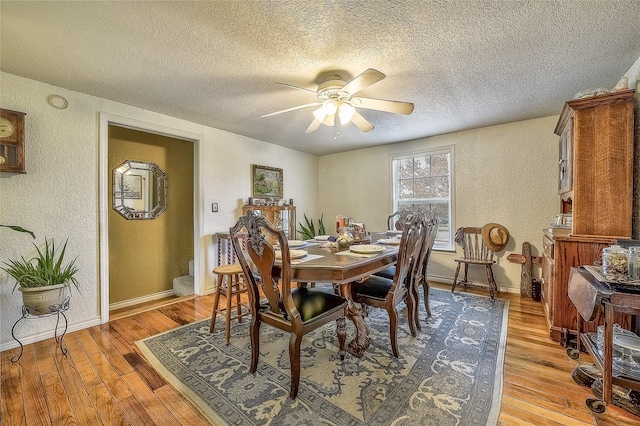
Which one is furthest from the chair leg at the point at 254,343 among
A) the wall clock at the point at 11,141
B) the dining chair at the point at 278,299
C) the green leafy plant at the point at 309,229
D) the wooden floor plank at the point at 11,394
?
the green leafy plant at the point at 309,229

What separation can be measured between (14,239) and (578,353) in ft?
15.0

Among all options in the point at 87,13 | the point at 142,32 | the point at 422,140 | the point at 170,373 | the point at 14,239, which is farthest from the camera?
the point at 422,140

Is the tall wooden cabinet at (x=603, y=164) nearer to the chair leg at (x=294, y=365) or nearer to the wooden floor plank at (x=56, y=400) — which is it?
the chair leg at (x=294, y=365)

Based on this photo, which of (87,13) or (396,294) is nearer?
(87,13)

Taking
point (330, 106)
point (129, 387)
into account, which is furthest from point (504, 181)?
point (129, 387)

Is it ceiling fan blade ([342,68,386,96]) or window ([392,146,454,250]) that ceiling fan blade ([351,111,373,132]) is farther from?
window ([392,146,454,250])

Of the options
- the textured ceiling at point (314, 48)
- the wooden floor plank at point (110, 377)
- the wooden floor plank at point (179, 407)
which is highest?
the textured ceiling at point (314, 48)

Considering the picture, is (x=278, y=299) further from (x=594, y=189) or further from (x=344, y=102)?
(x=594, y=189)

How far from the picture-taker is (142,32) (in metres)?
1.71

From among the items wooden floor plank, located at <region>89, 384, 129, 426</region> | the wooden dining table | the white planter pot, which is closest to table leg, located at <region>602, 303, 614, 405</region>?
the wooden dining table

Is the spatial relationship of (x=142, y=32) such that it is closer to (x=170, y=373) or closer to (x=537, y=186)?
(x=170, y=373)

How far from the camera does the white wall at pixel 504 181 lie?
3.36 m

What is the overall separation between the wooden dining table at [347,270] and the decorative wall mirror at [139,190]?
9.65 ft

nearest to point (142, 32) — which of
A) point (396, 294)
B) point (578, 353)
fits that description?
point (396, 294)
